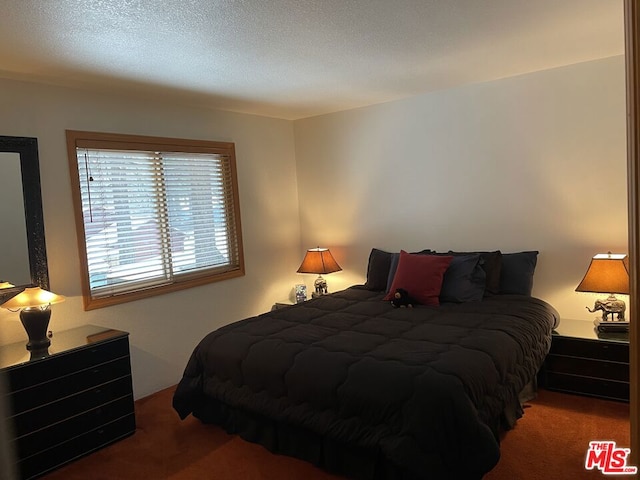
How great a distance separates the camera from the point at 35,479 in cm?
248

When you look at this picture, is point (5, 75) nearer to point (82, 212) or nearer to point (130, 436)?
point (82, 212)

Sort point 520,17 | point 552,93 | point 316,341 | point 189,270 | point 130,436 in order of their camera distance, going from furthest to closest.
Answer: point 189,270, point 552,93, point 130,436, point 316,341, point 520,17

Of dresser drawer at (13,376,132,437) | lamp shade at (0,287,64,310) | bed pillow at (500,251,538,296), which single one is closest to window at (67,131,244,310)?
lamp shade at (0,287,64,310)

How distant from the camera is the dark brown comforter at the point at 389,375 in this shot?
6.44ft

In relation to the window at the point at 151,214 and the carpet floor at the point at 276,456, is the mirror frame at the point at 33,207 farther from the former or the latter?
the carpet floor at the point at 276,456

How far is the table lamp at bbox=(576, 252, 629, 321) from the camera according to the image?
2.95 meters

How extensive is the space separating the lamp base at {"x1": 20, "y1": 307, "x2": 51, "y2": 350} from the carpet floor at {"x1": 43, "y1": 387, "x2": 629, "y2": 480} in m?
0.71

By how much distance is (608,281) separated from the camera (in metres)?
2.98

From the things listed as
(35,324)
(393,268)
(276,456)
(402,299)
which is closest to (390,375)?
(276,456)

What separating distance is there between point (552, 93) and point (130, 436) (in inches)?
148

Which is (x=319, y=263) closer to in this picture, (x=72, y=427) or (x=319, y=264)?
(x=319, y=264)

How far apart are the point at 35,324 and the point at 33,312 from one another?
7 centimetres

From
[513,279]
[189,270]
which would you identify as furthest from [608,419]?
[189,270]

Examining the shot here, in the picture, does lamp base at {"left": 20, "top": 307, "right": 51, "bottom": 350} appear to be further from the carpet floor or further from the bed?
the bed
